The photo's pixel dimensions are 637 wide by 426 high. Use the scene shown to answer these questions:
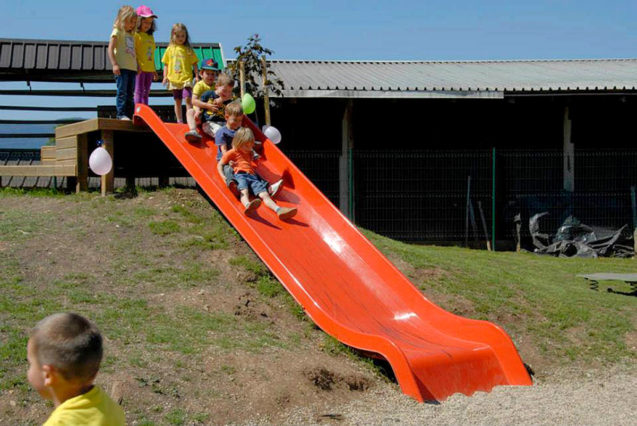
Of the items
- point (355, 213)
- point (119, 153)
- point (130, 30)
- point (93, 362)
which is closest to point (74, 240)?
point (119, 153)

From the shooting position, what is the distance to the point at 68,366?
8.88 ft

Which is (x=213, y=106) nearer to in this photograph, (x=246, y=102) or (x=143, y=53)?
(x=246, y=102)

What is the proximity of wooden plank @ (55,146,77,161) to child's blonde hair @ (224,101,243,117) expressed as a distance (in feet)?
7.67

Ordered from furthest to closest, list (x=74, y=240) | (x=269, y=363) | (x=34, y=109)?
(x=34, y=109) → (x=74, y=240) → (x=269, y=363)

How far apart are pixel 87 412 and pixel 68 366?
0.18 metres

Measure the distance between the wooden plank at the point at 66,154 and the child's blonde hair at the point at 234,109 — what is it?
92.1 inches

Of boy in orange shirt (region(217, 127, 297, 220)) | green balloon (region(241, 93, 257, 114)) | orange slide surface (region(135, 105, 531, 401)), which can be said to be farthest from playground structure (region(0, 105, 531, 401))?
green balloon (region(241, 93, 257, 114))

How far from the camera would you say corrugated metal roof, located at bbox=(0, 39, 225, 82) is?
15.8 metres

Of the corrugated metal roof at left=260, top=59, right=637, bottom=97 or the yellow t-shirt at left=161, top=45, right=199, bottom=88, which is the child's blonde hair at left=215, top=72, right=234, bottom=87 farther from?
the corrugated metal roof at left=260, top=59, right=637, bottom=97

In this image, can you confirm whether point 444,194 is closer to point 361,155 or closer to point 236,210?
point 361,155

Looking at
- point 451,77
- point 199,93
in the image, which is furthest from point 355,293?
point 451,77

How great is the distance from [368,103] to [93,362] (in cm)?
1477

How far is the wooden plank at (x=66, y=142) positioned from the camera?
1087cm

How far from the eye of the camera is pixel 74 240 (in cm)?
866
